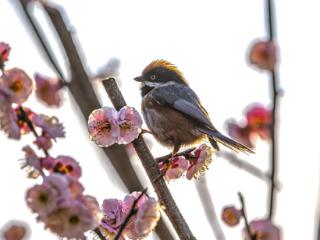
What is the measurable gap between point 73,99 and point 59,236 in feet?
1.86

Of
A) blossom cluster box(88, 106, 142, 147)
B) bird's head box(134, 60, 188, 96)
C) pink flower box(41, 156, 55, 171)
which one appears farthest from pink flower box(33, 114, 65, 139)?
bird's head box(134, 60, 188, 96)

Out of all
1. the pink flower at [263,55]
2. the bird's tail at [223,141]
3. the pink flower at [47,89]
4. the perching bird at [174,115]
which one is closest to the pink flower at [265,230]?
the pink flower at [263,55]

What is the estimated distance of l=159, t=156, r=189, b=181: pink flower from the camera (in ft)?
12.0

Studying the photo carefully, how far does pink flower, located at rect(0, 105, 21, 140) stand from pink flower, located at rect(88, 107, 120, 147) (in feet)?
2.39

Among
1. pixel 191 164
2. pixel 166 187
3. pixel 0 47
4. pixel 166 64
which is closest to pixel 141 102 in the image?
pixel 166 64

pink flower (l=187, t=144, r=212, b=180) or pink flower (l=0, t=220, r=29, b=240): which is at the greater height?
pink flower (l=187, t=144, r=212, b=180)

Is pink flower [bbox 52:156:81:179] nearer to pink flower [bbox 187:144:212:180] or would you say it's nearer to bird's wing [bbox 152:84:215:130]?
pink flower [bbox 187:144:212:180]

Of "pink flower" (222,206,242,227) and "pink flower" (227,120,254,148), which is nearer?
"pink flower" (222,206,242,227)

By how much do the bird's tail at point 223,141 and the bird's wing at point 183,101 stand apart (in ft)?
0.37

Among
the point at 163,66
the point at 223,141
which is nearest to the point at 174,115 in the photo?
the point at 223,141

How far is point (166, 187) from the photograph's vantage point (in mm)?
3154

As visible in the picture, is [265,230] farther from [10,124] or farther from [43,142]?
[10,124]

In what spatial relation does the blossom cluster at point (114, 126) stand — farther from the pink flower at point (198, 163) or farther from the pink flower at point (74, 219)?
the pink flower at point (74, 219)

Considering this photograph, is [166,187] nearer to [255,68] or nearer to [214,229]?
[214,229]
